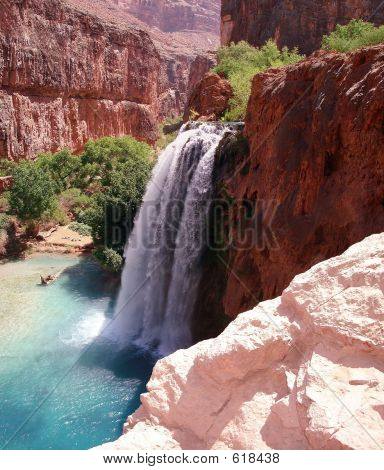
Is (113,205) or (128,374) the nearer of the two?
(128,374)

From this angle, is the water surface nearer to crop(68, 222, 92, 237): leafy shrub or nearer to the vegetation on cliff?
the vegetation on cliff

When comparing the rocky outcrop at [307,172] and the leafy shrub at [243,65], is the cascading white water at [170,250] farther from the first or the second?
the leafy shrub at [243,65]

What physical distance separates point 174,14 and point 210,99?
83751 mm

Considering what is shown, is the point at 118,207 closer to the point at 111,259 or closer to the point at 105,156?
the point at 111,259

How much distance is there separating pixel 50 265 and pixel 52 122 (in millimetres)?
16974

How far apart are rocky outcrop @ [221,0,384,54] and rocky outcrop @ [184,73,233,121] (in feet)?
34.3

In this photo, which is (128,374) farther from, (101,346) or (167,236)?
(167,236)

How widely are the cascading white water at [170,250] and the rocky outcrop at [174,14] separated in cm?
8737

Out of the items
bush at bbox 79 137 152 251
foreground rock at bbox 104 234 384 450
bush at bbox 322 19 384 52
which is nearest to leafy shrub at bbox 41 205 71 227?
bush at bbox 79 137 152 251

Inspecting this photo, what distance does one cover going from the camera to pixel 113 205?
17531 mm

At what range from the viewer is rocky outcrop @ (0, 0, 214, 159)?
29562 millimetres

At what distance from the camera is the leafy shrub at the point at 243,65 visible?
2108 cm

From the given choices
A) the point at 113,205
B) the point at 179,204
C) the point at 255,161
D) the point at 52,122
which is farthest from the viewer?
the point at 52,122

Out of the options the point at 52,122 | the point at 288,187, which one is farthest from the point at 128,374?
the point at 52,122
